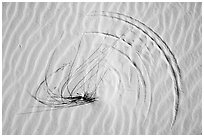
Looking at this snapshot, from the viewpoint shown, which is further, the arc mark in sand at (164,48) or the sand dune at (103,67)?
the arc mark in sand at (164,48)

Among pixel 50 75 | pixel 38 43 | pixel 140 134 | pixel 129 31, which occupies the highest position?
pixel 129 31

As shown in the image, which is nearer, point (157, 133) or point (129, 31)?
point (157, 133)

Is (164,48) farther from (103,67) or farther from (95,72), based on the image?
(95,72)

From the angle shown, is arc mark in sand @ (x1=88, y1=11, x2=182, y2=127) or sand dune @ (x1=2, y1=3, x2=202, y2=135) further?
arc mark in sand @ (x1=88, y1=11, x2=182, y2=127)

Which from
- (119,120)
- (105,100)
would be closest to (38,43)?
(105,100)

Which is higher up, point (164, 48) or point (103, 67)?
point (164, 48)

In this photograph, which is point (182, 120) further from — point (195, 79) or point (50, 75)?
point (50, 75)

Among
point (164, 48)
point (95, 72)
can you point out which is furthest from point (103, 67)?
point (164, 48)

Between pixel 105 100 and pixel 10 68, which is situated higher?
pixel 10 68
